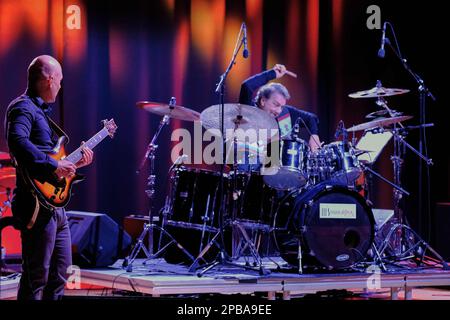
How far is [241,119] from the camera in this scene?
448cm

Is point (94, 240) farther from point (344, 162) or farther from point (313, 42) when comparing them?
point (313, 42)

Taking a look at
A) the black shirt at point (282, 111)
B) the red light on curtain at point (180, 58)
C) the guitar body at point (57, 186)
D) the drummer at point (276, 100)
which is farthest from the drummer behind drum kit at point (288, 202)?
the red light on curtain at point (180, 58)

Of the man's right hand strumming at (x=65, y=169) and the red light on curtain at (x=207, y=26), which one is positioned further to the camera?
the red light on curtain at (x=207, y=26)

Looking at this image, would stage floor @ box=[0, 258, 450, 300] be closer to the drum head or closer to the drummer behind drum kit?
the drummer behind drum kit

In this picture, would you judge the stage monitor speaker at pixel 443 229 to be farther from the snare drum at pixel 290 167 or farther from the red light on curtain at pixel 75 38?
the red light on curtain at pixel 75 38

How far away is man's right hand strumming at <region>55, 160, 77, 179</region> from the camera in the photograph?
343 cm

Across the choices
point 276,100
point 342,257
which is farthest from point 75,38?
point 342,257

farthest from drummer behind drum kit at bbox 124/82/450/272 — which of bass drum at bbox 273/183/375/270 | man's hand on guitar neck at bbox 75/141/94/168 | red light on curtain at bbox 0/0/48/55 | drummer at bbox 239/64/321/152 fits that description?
red light on curtain at bbox 0/0/48/55

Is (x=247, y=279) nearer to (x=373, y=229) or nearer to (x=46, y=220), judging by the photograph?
(x=373, y=229)

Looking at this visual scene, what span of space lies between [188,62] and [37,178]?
11.0 feet

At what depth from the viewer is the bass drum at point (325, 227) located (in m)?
4.57

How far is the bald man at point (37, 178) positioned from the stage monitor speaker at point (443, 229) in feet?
13.2
